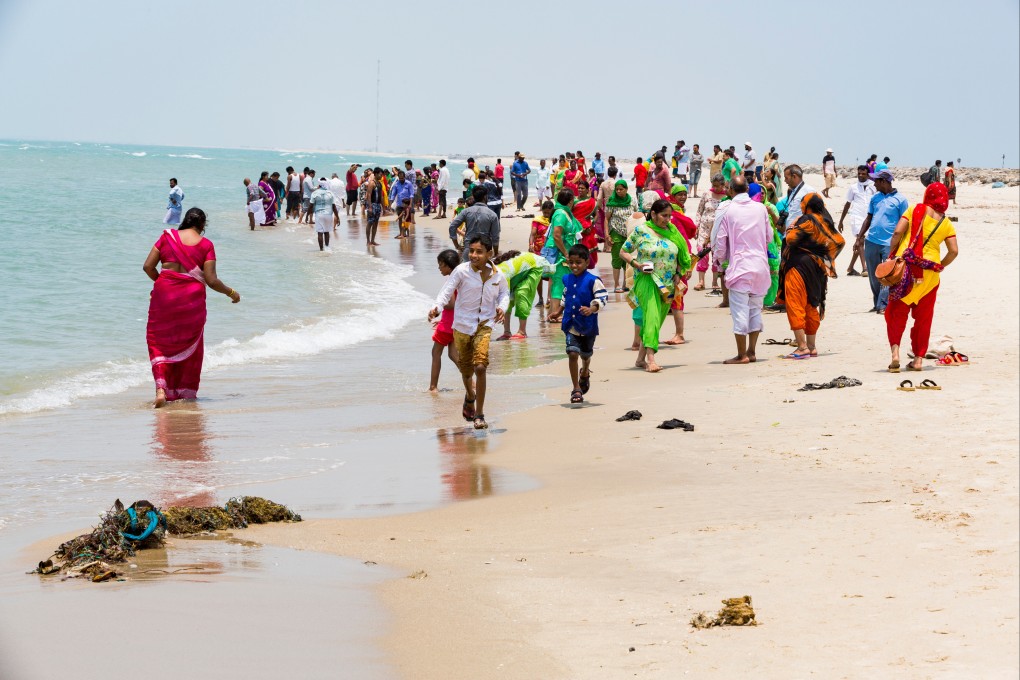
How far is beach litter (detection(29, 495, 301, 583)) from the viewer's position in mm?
5445

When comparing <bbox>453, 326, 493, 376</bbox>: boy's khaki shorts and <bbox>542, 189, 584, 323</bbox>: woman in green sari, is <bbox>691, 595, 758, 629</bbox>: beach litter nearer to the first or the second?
<bbox>453, 326, 493, 376</bbox>: boy's khaki shorts

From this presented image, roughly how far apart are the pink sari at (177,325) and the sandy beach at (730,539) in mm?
3084

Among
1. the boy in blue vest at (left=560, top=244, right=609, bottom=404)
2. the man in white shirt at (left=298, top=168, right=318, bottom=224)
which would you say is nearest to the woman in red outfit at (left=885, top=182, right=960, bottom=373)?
the boy in blue vest at (left=560, top=244, right=609, bottom=404)

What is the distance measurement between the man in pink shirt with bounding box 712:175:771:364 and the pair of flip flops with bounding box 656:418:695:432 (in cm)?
275

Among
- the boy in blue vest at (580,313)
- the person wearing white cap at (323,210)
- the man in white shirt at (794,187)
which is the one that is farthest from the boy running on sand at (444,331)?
the person wearing white cap at (323,210)

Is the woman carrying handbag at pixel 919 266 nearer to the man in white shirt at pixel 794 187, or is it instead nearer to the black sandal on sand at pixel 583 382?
the black sandal on sand at pixel 583 382

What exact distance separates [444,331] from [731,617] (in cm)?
603

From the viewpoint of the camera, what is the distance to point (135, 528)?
5801 mm

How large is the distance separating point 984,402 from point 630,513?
313cm

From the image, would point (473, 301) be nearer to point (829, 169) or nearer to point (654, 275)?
point (654, 275)

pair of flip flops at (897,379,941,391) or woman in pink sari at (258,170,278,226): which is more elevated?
woman in pink sari at (258,170,278,226)

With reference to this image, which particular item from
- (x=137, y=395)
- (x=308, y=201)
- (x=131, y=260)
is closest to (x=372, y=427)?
(x=137, y=395)

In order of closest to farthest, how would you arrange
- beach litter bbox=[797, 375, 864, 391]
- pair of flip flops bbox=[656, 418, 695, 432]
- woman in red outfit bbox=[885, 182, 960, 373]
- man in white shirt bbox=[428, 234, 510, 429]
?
pair of flip flops bbox=[656, 418, 695, 432]
man in white shirt bbox=[428, 234, 510, 429]
beach litter bbox=[797, 375, 864, 391]
woman in red outfit bbox=[885, 182, 960, 373]

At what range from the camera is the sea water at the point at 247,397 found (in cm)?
738
